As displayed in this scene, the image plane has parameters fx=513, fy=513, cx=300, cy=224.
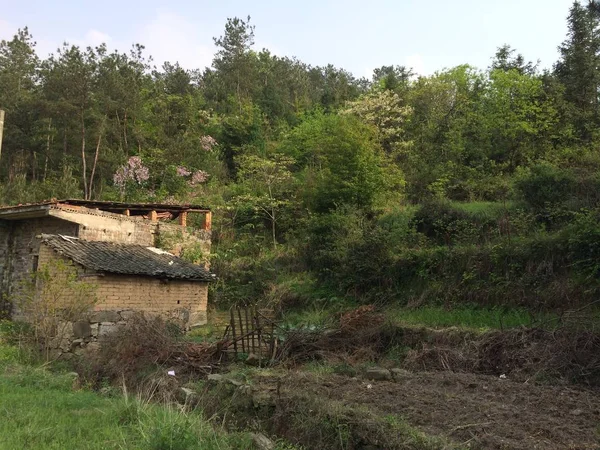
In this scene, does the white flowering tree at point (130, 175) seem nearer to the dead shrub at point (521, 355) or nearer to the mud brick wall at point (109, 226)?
the mud brick wall at point (109, 226)

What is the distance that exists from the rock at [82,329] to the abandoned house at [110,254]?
1.86 feet

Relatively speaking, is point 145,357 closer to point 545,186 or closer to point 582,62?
point 545,186

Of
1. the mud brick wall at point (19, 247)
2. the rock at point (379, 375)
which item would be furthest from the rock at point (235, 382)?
the mud brick wall at point (19, 247)

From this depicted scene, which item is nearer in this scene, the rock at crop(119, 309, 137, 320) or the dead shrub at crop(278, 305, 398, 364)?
the dead shrub at crop(278, 305, 398, 364)

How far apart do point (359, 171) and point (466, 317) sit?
34.8 feet

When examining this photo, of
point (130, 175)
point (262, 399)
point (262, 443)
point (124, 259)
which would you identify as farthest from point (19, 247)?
point (262, 443)

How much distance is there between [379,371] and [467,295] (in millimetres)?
5835

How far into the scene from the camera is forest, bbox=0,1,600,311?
14492 mm

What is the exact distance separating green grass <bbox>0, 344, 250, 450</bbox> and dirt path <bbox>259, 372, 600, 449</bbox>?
6.04ft

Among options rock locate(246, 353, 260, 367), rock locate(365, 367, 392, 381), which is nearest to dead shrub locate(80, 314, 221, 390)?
rock locate(246, 353, 260, 367)

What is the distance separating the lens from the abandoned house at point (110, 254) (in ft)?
47.1

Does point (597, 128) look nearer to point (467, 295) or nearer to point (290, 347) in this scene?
point (467, 295)

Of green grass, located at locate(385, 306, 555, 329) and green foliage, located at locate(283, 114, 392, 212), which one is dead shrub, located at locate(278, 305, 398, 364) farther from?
green foliage, located at locate(283, 114, 392, 212)

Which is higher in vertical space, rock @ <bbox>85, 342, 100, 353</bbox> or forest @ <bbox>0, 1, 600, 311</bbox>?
forest @ <bbox>0, 1, 600, 311</bbox>
